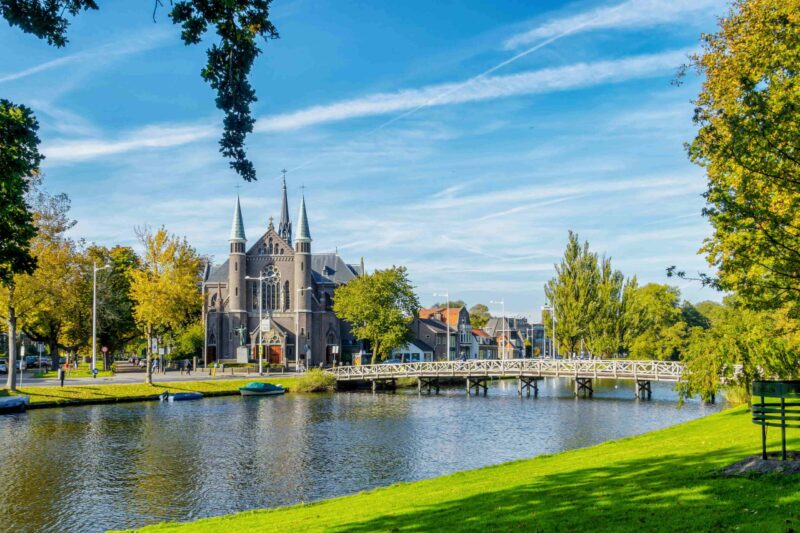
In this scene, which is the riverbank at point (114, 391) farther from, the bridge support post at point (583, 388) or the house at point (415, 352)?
the house at point (415, 352)

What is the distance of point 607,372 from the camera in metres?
60.3

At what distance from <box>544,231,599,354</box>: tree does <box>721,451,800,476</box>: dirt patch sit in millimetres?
71733

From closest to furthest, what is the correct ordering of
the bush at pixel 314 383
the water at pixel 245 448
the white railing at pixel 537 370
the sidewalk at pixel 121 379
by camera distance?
the water at pixel 245 448 < the sidewalk at pixel 121 379 < the white railing at pixel 537 370 < the bush at pixel 314 383

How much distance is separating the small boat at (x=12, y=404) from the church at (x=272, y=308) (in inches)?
1726

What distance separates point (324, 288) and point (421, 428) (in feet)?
192

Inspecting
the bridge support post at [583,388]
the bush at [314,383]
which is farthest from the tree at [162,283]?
the bridge support post at [583,388]

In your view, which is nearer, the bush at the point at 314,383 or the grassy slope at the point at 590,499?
the grassy slope at the point at 590,499

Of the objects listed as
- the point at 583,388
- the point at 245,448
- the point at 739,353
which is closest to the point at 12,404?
the point at 245,448

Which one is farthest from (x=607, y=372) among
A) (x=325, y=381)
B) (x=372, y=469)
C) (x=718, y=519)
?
(x=718, y=519)

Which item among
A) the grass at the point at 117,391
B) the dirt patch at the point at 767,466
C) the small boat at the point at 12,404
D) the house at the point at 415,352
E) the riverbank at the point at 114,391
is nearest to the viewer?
the dirt patch at the point at 767,466

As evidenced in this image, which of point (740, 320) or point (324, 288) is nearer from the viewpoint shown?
point (740, 320)

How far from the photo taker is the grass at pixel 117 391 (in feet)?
154

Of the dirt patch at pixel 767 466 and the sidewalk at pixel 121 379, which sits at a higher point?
the dirt patch at pixel 767 466

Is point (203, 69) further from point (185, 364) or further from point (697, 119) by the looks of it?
point (185, 364)
